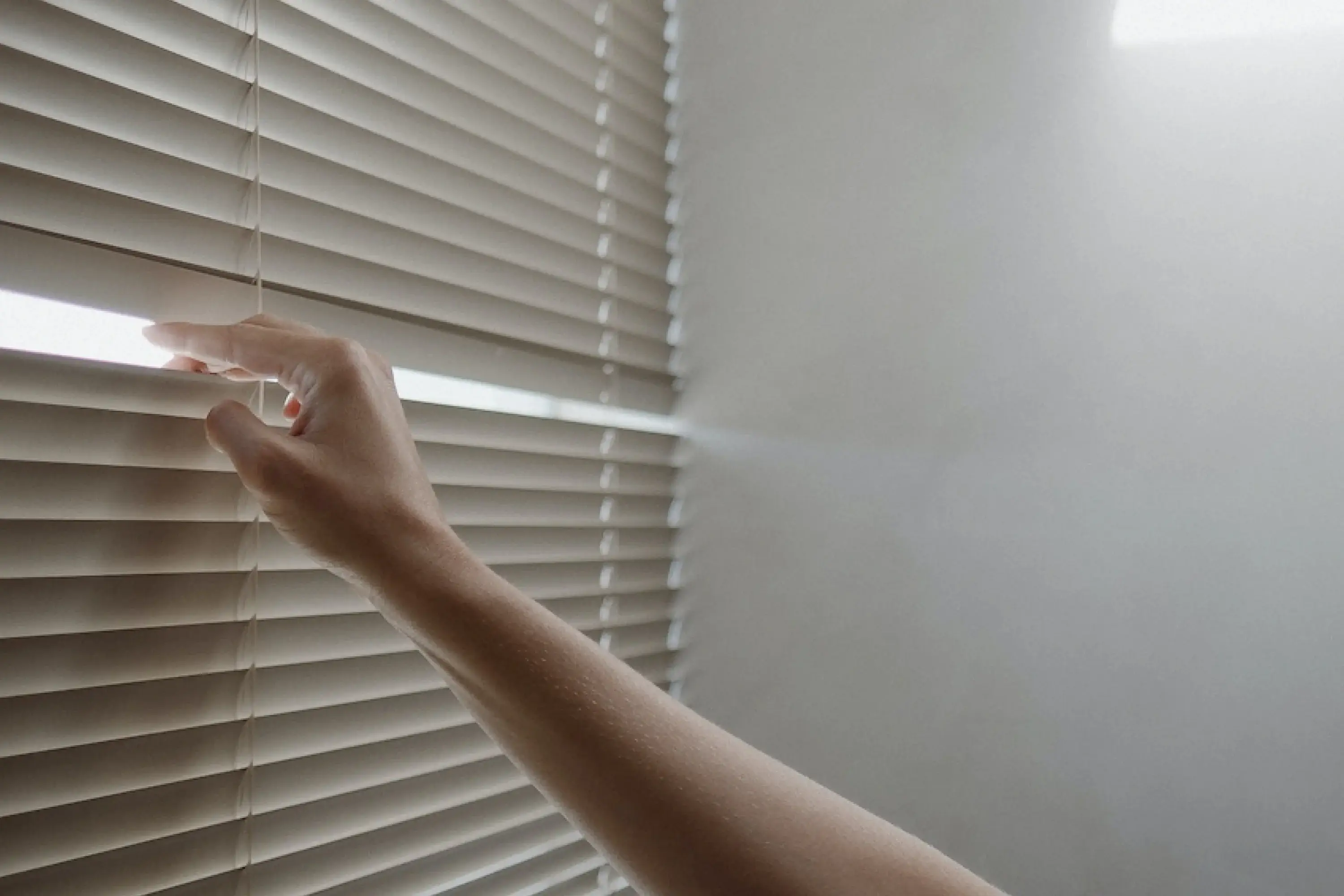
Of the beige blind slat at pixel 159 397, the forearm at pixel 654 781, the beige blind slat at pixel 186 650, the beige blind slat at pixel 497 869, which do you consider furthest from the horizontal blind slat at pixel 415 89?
the beige blind slat at pixel 497 869

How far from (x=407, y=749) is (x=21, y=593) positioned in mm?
415

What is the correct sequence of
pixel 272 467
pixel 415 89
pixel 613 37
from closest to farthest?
pixel 272 467
pixel 415 89
pixel 613 37

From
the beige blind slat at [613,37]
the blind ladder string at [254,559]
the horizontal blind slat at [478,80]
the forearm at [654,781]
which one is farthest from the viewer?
the beige blind slat at [613,37]

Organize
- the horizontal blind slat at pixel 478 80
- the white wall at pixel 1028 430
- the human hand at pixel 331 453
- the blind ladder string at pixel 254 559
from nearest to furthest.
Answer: the human hand at pixel 331 453 → the blind ladder string at pixel 254 559 → the horizontal blind slat at pixel 478 80 → the white wall at pixel 1028 430

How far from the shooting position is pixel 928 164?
1.38 m

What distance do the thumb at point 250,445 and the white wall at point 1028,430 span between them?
85cm

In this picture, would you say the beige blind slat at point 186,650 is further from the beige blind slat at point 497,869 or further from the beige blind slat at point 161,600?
the beige blind slat at point 497,869

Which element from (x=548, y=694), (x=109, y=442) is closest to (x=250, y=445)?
(x=109, y=442)

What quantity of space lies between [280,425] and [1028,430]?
0.88 m

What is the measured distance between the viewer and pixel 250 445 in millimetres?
698

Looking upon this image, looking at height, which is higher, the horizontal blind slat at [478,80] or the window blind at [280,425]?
the horizontal blind slat at [478,80]

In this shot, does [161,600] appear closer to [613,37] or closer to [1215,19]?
[613,37]

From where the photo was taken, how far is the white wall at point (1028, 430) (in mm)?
1154

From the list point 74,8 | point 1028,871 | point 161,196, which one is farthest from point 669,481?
point 74,8
